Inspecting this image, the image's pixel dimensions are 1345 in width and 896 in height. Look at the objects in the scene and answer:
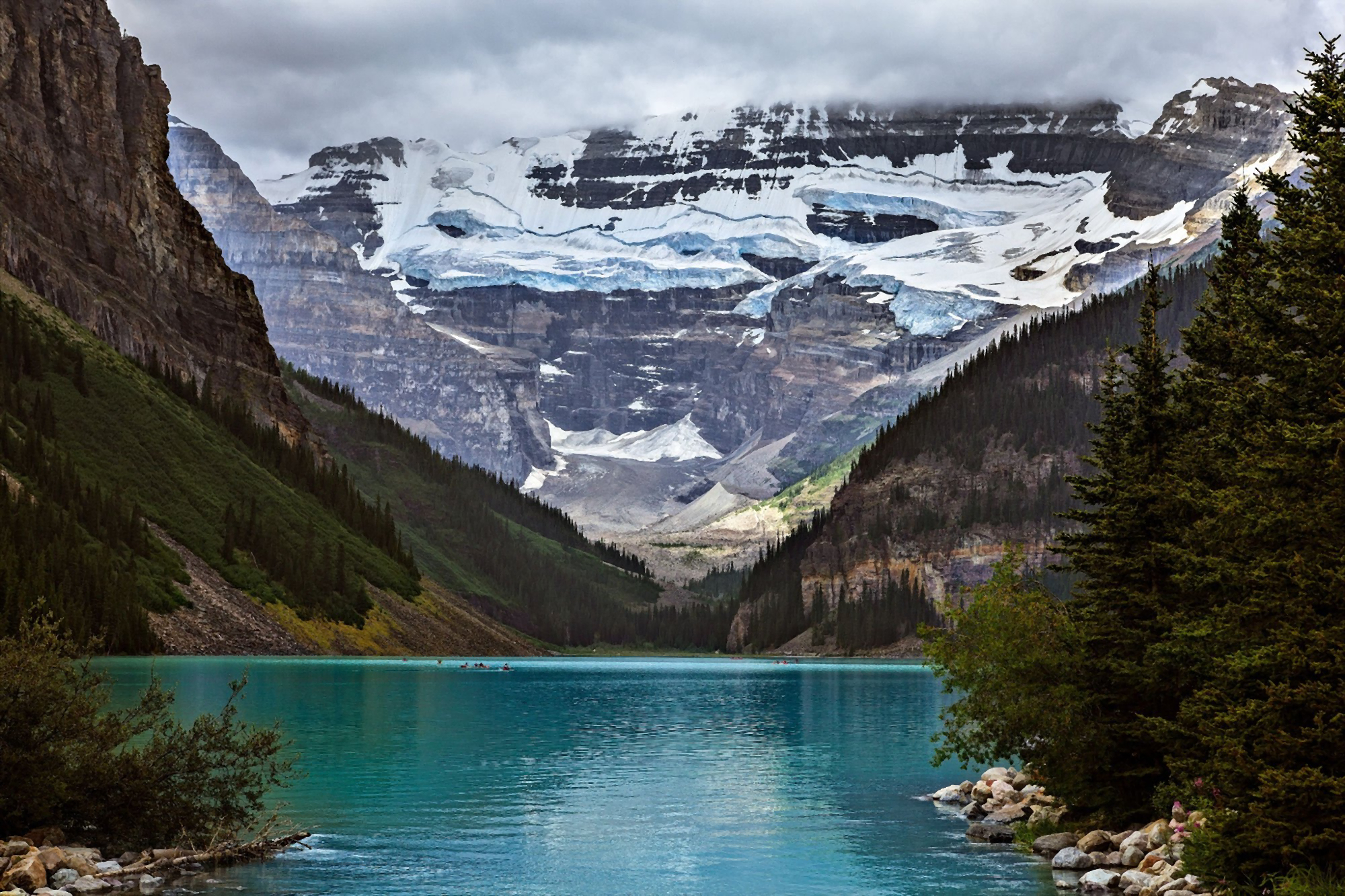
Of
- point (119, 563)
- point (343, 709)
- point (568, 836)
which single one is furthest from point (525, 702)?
point (568, 836)

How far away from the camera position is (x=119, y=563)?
190 meters

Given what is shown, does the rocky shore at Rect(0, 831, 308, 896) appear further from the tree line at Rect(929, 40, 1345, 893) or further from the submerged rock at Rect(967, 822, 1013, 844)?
the tree line at Rect(929, 40, 1345, 893)

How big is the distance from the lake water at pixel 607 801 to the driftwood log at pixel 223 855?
847mm

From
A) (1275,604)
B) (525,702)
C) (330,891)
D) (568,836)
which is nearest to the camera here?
(1275,604)

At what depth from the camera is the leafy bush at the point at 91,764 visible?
4325 cm

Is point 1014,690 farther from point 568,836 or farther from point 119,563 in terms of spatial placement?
point 119,563

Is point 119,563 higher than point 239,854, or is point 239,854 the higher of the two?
point 119,563

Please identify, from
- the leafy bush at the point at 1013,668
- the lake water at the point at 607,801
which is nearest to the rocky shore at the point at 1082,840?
the lake water at the point at 607,801

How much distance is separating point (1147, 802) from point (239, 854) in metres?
30.5

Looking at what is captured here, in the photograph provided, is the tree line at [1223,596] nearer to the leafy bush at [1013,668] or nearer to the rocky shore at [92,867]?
the leafy bush at [1013,668]

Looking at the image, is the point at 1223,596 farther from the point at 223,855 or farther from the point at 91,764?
the point at 91,764

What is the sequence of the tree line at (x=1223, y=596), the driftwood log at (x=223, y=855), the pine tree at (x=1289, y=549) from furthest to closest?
1. the driftwood log at (x=223, y=855)
2. the tree line at (x=1223, y=596)
3. the pine tree at (x=1289, y=549)

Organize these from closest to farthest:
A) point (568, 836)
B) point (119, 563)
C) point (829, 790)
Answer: point (568, 836) < point (829, 790) < point (119, 563)

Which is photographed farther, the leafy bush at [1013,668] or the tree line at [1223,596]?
the leafy bush at [1013,668]
